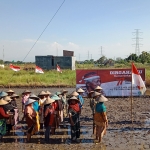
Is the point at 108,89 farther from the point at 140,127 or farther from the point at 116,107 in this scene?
the point at 140,127

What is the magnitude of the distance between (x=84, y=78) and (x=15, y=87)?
1123 centimetres

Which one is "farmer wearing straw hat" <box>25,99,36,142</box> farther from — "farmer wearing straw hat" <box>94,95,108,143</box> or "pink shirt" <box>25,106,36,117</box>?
"farmer wearing straw hat" <box>94,95,108,143</box>

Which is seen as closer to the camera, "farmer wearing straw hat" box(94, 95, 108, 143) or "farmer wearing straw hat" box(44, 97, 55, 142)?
"farmer wearing straw hat" box(94, 95, 108, 143)

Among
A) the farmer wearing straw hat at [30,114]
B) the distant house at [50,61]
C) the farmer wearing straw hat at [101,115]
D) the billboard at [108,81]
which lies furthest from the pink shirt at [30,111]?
the distant house at [50,61]

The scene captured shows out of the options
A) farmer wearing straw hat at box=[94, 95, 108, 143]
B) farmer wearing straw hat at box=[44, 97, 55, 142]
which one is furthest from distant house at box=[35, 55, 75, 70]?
farmer wearing straw hat at box=[94, 95, 108, 143]

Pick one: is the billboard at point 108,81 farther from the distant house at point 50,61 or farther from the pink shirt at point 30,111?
the distant house at point 50,61

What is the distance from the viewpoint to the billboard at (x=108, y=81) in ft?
59.7

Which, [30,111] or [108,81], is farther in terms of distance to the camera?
[108,81]

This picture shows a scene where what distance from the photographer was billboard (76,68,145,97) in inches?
716

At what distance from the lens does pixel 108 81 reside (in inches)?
722

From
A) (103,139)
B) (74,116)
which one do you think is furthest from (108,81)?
(74,116)

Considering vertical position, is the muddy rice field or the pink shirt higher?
the pink shirt

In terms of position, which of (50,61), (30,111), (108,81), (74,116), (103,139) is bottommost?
(103,139)

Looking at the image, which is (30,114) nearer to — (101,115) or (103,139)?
(101,115)
